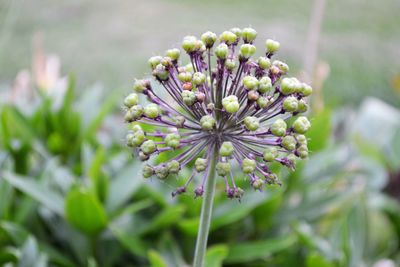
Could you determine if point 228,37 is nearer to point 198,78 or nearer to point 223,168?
point 198,78

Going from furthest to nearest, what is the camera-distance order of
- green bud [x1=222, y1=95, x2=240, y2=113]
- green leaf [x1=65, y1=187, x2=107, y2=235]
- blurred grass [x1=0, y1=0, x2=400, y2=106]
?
blurred grass [x1=0, y1=0, x2=400, y2=106] → green leaf [x1=65, y1=187, x2=107, y2=235] → green bud [x1=222, y1=95, x2=240, y2=113]

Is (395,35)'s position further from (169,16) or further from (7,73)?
(7,73)

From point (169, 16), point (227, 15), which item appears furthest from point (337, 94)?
point (169, 16)

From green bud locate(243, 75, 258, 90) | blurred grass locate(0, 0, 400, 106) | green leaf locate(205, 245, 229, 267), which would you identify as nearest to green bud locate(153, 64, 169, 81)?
green bud locate(243, 75, 258, 90)

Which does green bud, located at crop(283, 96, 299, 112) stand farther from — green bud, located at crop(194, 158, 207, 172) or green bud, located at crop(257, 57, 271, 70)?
green bud, located at crop(194, 158, 207, 172)

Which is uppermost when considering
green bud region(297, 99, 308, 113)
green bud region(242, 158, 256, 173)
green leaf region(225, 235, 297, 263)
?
green bud region(297, 99, 308, 113)

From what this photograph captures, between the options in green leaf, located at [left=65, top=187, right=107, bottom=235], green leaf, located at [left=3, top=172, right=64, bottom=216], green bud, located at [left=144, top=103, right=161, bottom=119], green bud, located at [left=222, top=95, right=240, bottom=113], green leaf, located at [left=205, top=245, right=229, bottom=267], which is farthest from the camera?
green leaf, located at [left=3, top=172, right=64, bottom=216]

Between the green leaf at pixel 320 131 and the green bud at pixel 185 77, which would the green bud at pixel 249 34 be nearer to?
the green bud at pixel 185 77
